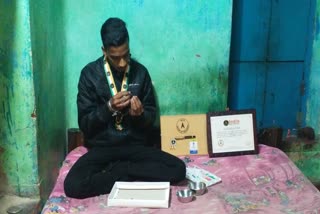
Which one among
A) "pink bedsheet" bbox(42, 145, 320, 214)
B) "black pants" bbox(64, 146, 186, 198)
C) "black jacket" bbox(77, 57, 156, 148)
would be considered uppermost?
"black jacket" bbox(77, 57, 156, 148)

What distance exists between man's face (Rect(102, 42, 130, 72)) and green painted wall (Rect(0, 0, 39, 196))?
394 mm

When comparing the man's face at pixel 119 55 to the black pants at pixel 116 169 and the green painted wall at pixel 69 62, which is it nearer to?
the green painted wall at pixel 69 62

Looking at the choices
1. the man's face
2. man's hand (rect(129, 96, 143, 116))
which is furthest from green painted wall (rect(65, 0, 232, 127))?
man's hand (rect(129, 96, 143, 116))

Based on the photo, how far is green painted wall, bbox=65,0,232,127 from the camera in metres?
2.43

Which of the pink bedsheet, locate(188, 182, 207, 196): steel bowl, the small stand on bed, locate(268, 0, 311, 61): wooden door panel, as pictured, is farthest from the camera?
locate(268, 0, 311, 61): wooden door panel

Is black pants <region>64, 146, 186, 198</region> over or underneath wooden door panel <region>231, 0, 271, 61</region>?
underneath

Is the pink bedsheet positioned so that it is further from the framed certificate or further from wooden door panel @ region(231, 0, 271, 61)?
wooden door panel @ region(231, 0, 271, 61)

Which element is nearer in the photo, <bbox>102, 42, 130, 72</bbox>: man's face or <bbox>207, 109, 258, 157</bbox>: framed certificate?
<bbox>102, 42, 130, 72</bbox>: man's face

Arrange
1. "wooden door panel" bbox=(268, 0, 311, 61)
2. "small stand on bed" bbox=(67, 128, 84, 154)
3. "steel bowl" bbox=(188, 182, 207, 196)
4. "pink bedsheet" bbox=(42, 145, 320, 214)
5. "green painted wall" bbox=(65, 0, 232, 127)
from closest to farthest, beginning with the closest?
"pink bedsheet" bbox=(42, 145, 320, 214) < "steel bowl" bbox=(188, 182, 207, 196) < "green painted wall" bbox=(65, 0, 232, 127) < "small stand on bed" bbox=(67, 128, 84, 154) < "wooden door panel" bbox=(268, 0, 311, 61)

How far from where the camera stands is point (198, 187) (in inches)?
81.0

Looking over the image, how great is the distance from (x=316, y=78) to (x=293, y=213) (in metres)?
1.23

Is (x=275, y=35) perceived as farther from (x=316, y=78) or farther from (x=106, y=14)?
(x=106, y=14)

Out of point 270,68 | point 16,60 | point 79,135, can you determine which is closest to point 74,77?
point 79,135

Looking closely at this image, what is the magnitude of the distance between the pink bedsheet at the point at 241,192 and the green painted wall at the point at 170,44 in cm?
39
